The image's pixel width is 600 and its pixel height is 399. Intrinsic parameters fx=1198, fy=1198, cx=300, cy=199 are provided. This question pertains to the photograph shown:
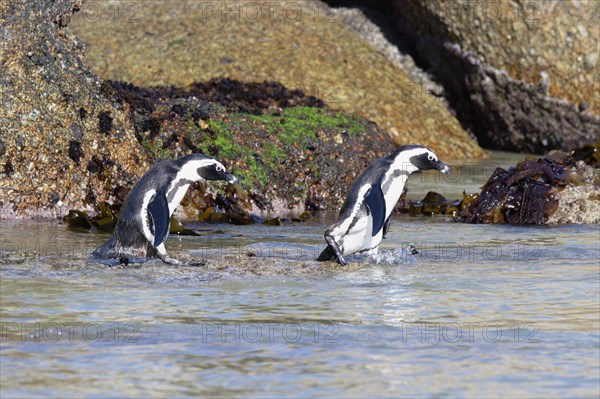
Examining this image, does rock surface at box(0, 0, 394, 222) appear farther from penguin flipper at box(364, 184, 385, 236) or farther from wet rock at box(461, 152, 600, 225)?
penguin flipper at box(364, 184, 385, 236)

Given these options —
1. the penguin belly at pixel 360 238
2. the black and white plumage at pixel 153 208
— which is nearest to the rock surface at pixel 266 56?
the black and white plumage at pixel 153 208

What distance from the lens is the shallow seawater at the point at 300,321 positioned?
518 centimetres

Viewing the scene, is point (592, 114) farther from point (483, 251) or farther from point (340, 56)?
point (483, 251)

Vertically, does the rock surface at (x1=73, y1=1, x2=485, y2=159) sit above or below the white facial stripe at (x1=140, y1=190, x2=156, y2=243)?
above

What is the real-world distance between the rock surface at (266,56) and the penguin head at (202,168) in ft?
23.6

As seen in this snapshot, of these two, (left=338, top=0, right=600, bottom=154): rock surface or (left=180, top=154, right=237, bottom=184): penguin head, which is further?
(left=338, top=0, right=600, bottom=154): rock surface

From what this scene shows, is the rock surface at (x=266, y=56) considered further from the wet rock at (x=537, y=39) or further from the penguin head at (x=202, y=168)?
the penguin head at (x=202, y=168)

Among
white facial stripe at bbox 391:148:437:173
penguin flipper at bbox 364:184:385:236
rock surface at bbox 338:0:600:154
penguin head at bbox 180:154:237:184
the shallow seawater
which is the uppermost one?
rock surface at bbox 338:0:600:154

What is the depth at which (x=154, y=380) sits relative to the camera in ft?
16.9

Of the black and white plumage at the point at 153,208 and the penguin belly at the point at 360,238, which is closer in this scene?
the black and white plumage at the point at 153,208

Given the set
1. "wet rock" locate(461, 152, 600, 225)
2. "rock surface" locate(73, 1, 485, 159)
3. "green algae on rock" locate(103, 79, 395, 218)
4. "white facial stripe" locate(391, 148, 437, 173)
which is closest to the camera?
"white facial stripe" locate(391, 148, 437, 173)

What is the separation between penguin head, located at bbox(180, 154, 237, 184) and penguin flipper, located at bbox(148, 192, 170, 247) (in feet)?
1.42

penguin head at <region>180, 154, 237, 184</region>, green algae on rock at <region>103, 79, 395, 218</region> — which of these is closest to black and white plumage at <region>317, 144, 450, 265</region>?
penguin head at <region>180, 154, 237, 184</region>

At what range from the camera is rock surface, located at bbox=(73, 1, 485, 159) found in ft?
55.7
